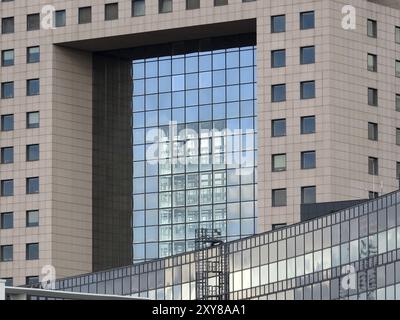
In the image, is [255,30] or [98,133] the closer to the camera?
[255,30]

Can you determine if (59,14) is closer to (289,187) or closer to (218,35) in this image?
(218,35)

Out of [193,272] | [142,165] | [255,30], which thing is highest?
[255,30]

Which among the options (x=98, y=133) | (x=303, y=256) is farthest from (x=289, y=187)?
(x=98, y=133)

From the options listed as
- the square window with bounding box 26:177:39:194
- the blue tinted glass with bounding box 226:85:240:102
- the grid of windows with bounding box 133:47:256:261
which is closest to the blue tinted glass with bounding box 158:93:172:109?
the grid of windows with bounding box 133:47:256:261

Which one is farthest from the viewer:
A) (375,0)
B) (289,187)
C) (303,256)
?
(375,0)

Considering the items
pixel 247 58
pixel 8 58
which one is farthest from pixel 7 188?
pixel 247 58

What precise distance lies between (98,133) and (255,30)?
17729 millimetres

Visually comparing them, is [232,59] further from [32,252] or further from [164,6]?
[32,252]

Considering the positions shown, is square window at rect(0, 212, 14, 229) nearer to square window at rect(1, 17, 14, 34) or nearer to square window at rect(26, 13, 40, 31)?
square window at rect(1, 17, 14, 34)

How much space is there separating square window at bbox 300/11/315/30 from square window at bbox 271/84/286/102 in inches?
189

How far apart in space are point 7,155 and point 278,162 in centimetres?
2512

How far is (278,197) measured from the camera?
12431cm

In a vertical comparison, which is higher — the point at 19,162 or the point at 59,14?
the point at 59,14

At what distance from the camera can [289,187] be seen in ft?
407
